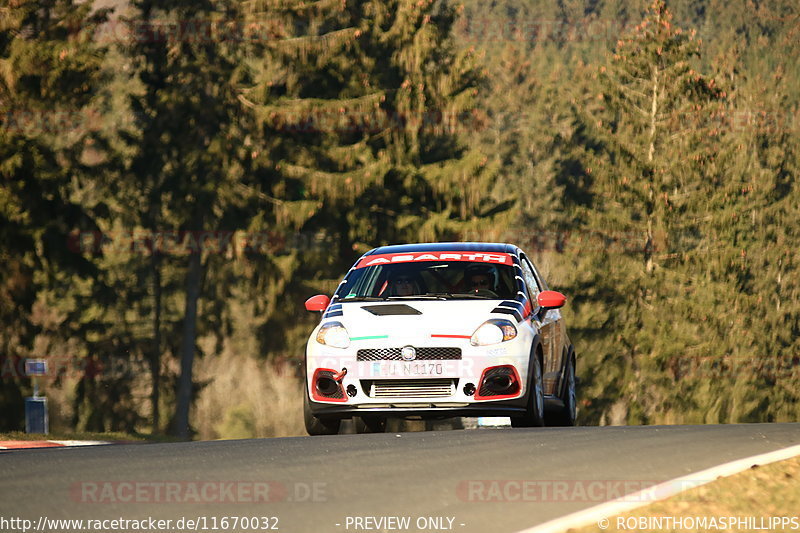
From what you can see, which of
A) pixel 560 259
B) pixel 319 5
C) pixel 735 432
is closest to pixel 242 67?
pixel 319 5

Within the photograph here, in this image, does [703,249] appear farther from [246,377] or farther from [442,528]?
[442,528]

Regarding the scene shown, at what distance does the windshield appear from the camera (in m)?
12.5

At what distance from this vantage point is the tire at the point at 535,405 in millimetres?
11609

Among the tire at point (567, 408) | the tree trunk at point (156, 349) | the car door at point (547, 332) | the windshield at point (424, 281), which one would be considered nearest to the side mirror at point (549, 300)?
the car door at point (547, 332)

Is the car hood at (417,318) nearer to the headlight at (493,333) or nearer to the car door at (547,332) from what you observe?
the headlight at (493,333)

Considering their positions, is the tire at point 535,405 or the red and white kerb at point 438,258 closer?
the tire at point 535,405

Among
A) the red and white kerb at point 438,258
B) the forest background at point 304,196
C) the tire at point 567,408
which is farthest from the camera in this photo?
the forest background at point 304,196

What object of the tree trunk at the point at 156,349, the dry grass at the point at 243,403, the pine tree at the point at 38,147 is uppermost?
the pine tree at the point at 38,147

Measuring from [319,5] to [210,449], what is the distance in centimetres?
3111

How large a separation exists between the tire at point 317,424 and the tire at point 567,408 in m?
2.62

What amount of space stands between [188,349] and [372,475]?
3030 cm

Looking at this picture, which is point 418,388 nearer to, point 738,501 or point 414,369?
point 414,369

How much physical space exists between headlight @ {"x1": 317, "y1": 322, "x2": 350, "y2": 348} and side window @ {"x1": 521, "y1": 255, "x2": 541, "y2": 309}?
2005 mm

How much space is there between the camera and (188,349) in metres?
37.7
